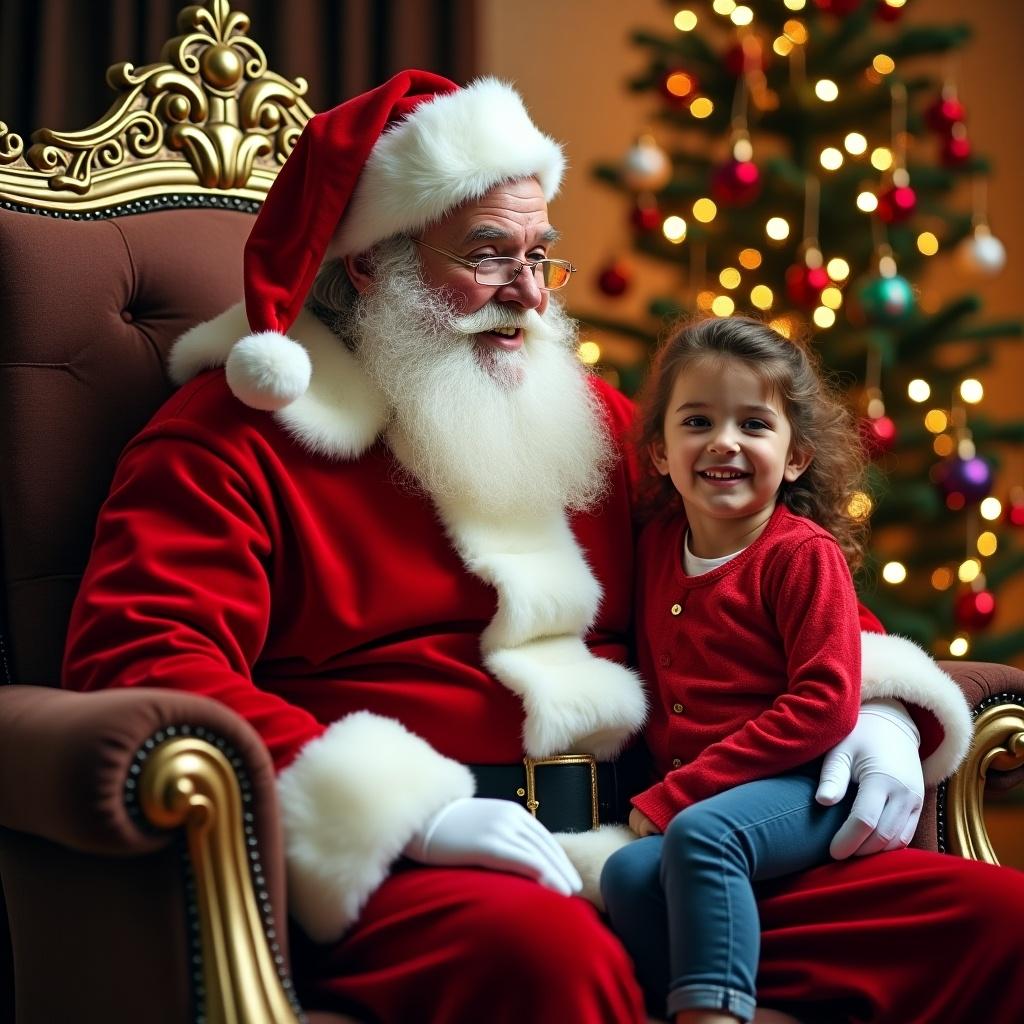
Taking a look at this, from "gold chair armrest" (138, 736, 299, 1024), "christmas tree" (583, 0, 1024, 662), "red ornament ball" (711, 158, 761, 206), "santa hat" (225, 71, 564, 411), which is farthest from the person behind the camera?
"christmas tree" (583, 0, 1024, 662)

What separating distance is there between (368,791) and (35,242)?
111cm

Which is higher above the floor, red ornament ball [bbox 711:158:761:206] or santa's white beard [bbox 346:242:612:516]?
red ornament ball [bbox 711:158:761:206]

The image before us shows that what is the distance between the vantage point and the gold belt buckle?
1.88 meters

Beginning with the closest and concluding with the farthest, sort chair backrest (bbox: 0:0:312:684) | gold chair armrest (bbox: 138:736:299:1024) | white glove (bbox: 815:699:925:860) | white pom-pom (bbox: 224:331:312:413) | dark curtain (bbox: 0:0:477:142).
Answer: gold chair armrest (bbox: 138:736:299:1024) → white glove (bbox: 815:699:925:860) → white pom-pom (bbox: 224:331:312:413) → chair backrest (bbox: 0:0:312:684) → dark curtain (bbox: 0:0:477:142)

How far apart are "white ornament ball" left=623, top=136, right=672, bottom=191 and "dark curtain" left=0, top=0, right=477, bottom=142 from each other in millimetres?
600

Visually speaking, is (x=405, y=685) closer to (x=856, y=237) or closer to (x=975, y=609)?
(x=975, y=609)

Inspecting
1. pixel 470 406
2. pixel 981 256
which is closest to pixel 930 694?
pixel 470 406

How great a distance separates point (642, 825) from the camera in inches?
69.2

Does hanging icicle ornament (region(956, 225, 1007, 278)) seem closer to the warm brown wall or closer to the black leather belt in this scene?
the warm brown wall

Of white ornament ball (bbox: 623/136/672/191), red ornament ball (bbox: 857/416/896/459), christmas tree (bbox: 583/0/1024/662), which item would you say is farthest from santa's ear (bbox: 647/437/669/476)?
white ornament ball (bbox: 623/136/672/191)

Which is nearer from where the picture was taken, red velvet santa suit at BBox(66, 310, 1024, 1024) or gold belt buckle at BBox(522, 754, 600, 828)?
red velvet santa suit at BBox(66, 310, 1024, 1024)

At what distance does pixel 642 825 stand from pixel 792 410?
2.14 feet

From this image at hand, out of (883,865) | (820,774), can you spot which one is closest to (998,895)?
(883,865)

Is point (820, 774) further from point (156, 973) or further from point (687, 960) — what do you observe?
point (156, 973)
